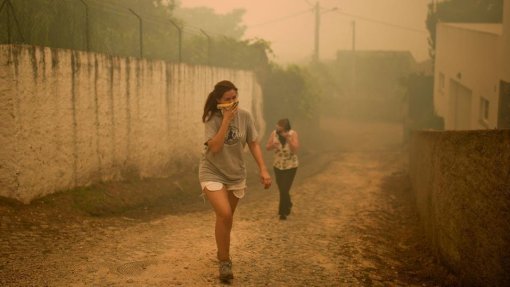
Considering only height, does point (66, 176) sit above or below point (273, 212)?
above

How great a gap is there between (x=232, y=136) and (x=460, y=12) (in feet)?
80.8

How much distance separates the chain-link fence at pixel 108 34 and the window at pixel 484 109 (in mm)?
7889

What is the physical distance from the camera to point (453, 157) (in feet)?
17.5

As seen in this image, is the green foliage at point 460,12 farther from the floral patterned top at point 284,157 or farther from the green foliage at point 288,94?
the floral patterned top at point 284,157

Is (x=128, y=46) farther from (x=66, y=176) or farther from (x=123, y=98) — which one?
(x=66, y=176)

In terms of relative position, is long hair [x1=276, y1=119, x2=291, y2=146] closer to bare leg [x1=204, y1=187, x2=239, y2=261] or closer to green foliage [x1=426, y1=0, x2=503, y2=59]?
bare leg [x1=204, y1=187, x2=239, y2=261]

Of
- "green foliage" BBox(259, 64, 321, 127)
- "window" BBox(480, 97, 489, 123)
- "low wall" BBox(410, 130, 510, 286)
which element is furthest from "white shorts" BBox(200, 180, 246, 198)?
"green foliage" BBox(259, 64, 321, 127)

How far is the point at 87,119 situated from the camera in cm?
847

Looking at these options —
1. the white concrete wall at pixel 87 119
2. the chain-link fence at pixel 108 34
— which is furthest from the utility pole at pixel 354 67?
the white concrete wall at pixel 87 119

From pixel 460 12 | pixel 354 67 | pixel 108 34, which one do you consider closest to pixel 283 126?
pixel 108 34

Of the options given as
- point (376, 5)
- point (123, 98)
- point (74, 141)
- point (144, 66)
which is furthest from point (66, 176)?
point (376, 5)

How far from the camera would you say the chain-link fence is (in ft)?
28.1

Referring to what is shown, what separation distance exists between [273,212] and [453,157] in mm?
4100

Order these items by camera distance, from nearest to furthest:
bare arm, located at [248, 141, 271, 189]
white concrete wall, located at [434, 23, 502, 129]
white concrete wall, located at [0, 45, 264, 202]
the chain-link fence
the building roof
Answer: bare arm, located at [248, 141, 271, 189]
white concrete wall, located at [0, 45, 264, 202]
the chain-link fence
white concrete wall, located at [434, 23, 502, 129]
the building roof
